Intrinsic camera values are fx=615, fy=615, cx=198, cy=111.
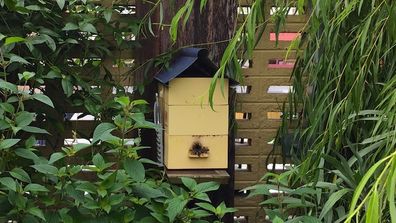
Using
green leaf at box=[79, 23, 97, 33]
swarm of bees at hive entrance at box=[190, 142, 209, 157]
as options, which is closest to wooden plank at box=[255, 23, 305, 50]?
swarm of bees at hive entrance at box=[190, 142, 209, 157]

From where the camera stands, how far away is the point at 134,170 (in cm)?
162

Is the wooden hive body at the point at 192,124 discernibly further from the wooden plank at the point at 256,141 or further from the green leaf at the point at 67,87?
the wooden plank at the point at 256,141

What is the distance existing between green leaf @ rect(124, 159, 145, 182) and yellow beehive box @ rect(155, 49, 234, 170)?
0.39 m

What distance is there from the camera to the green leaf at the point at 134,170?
160cm

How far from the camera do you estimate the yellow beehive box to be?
6.62 feet

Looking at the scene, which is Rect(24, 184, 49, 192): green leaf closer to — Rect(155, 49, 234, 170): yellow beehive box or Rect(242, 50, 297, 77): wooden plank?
Rect(155, 49, 234, 170): yellow beehive box

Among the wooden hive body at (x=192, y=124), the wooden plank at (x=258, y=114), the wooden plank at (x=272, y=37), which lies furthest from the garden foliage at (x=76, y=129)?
the wooden plank at (x=272, y=37)

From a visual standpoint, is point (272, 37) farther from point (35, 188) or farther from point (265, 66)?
point (35, 188)

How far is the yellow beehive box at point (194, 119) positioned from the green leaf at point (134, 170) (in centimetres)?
39

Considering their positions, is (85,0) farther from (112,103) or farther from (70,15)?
(112,103)

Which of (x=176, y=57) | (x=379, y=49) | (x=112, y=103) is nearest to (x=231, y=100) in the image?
(x=176, y=57)

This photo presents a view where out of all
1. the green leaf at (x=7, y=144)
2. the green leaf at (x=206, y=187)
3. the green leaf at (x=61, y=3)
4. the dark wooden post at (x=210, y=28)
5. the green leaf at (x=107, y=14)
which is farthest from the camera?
the dark wooden post at (x=210, y=28)

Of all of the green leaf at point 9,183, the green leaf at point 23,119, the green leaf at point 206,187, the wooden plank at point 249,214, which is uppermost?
the green leaf at point 23,119

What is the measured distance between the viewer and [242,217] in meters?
2.49
